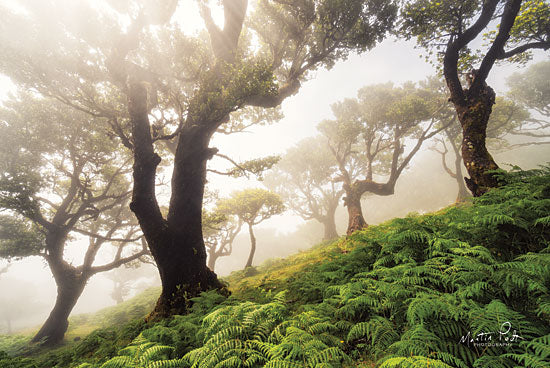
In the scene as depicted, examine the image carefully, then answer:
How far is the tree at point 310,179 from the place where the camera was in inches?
1005

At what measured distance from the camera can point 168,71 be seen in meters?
9.63

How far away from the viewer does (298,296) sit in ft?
16.5

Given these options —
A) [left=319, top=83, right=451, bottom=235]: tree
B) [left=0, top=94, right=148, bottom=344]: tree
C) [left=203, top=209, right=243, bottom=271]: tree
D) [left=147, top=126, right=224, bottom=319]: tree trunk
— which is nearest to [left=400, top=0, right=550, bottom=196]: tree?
[left=319, top=83, right=451, bottom=235]: tree

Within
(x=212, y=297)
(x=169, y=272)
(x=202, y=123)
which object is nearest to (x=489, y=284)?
(x=212, y=297)

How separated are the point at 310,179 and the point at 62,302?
80.7 feet

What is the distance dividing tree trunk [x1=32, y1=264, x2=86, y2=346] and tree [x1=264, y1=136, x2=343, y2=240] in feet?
71.6

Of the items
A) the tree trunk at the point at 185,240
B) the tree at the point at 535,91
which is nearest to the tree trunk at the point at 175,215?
the tree trunk at the point at 185,240

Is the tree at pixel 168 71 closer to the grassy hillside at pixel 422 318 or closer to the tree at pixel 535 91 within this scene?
the grassy hillside at pixel 422 318

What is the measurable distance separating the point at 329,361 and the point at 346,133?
1554 cm

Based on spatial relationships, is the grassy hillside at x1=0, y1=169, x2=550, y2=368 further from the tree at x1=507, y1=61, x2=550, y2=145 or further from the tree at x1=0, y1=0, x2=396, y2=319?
the tree at x1=507, y1=61, x2=550, y2=145

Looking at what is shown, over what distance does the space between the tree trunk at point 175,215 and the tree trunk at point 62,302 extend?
1131 cm

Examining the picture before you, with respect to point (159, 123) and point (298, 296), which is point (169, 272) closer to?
point (298, 296)

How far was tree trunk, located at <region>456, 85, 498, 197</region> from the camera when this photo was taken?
7.54 metres

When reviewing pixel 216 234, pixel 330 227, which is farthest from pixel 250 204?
pixel 330 227
